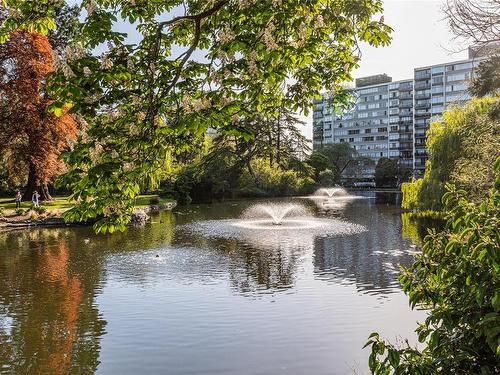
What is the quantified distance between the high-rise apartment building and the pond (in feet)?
386

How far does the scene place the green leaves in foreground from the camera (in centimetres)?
414

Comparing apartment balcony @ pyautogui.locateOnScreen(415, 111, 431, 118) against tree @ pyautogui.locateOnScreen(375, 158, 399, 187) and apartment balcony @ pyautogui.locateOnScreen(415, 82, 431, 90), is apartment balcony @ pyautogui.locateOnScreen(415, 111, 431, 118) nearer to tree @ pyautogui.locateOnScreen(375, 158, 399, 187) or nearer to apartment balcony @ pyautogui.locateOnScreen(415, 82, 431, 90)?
apartment balcony @ pyautogui.locateOnScreen(415, 82, 431, 90)

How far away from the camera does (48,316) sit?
14.0 meters

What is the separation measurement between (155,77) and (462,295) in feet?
15.7

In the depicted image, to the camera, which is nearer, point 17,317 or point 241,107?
point 241,107

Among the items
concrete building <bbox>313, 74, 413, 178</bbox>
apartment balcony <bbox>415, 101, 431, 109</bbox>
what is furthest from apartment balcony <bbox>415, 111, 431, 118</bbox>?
concrete building <bbox>313, 74, 413, 178</bbox>

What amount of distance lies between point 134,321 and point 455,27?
1149cm

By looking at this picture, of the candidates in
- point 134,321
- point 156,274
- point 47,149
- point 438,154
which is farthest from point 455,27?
point 47,149

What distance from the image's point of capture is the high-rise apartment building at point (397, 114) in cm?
14200

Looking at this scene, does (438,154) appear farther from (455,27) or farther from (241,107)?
(241,107)

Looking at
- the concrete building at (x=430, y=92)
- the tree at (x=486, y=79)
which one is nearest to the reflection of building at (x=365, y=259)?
the tree at (x=486, y=79)

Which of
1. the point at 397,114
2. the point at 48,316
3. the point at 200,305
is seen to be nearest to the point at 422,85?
the point at 397,114

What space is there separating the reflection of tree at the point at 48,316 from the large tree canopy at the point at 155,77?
529cm

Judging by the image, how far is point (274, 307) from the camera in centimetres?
1484
